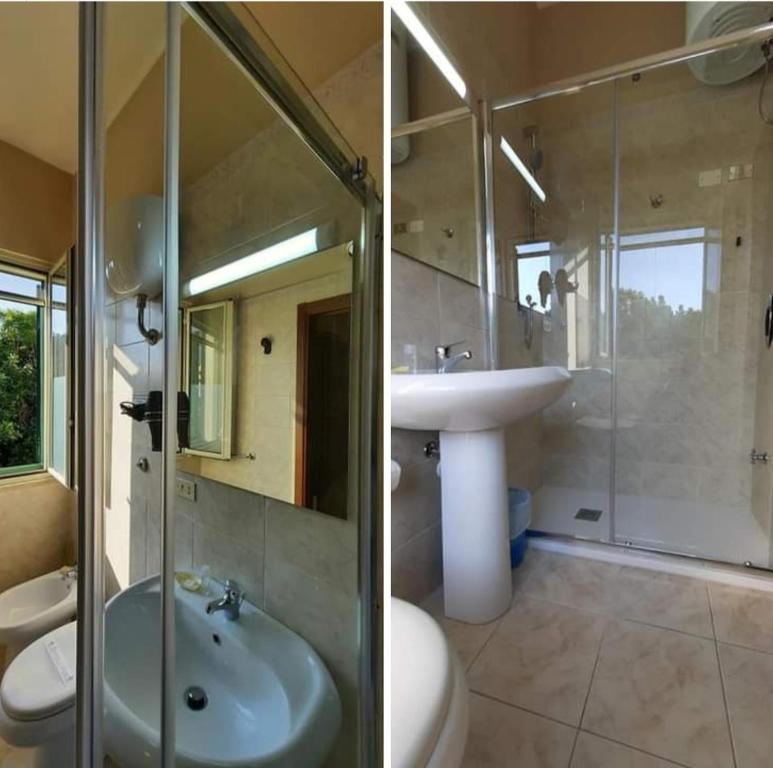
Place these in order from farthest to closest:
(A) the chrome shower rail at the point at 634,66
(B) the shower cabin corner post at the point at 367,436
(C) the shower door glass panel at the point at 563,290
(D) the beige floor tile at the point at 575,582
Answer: (C) the shower door glass panel at the point at 563,290 → (A) the chrome shower rail at the point at 634,66 → (D) the beige floor tile at the point at 575,582 → (B) the shower cabin corner post at the point at 367,436

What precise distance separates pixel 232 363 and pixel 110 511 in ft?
0.59

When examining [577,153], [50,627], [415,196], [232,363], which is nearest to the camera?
[50,627]

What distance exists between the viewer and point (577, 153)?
227 centimetres

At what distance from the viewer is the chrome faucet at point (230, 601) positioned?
47 cm

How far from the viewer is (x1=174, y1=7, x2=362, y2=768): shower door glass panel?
0.45 meters

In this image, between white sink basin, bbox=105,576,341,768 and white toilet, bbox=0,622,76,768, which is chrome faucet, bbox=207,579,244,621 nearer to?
white sink basin, bbox=105,576,341,768

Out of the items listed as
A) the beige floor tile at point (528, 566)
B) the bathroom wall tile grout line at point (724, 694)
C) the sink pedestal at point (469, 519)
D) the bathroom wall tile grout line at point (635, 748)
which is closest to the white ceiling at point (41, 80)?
the sink pedestal at point (469, 519)

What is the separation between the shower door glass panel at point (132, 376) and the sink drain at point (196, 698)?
0.04 meters

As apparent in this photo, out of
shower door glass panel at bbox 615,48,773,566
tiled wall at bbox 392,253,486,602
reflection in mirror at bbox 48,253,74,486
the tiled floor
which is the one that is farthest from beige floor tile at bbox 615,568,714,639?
reflection in mirror at bbox 48,253,74,486

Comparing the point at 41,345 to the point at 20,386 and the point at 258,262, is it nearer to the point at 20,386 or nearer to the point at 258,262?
the point at 20,386

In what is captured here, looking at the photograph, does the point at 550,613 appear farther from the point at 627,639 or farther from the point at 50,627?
the point at 50,627

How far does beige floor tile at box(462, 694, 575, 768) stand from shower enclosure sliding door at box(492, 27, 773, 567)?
3.29 ft

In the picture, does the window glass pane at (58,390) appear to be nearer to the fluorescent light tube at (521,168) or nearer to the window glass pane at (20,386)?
the window glass pane at (20,386)

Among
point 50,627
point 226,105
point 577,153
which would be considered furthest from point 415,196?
point 577,153
